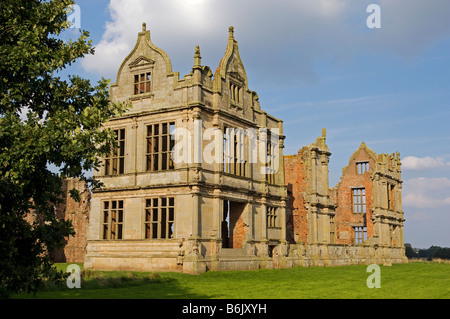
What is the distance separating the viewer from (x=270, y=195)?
1407 inches

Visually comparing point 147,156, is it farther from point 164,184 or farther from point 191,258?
point 191,258

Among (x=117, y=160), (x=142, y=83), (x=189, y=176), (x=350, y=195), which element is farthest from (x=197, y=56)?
(x=350, y=195)

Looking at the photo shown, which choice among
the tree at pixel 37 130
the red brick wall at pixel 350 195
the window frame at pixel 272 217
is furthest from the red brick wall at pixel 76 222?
the tree at pixel 37 130

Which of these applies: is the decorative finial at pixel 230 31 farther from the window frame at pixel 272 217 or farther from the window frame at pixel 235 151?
the window frame at pixel 272 217

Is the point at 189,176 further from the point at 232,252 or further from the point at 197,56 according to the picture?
the point at 197,56

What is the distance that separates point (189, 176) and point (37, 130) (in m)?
17.7

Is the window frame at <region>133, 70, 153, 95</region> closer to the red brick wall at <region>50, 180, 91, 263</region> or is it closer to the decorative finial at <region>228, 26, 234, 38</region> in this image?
the decorative finial at <region>228, 26, 234, 38</region>

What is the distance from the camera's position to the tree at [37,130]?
1130 centimetres

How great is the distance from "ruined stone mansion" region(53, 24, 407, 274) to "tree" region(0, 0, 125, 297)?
1592cm

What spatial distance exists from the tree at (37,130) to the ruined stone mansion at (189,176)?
15.9m
